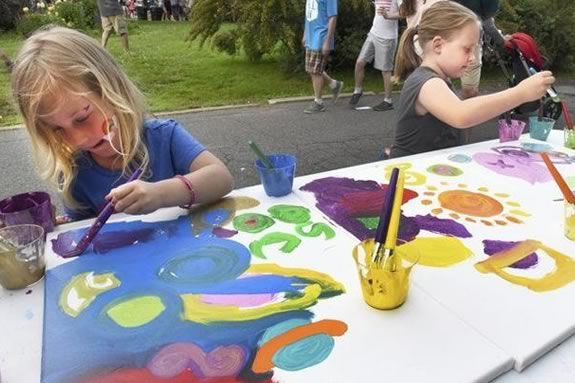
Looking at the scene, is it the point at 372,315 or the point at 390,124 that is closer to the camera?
the point at 372,315

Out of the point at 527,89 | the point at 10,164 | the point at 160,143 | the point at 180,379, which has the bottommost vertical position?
the point at 10,164

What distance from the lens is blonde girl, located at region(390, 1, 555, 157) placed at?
1.53 metres

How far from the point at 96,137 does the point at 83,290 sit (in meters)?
0.48

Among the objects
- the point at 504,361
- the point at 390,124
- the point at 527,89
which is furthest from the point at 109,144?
the point at 390,124

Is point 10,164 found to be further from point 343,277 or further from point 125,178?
point 343,277

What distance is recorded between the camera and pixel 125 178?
1411 millimetres

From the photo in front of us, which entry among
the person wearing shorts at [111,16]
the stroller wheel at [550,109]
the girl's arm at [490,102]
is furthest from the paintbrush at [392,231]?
the person wearing shorts at [111,16]

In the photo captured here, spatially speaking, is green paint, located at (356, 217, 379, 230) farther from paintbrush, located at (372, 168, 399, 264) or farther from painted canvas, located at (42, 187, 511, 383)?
paintbrush, located at (372, 168, 399, 264)

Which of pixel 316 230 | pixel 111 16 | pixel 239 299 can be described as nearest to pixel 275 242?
pixel 316 230

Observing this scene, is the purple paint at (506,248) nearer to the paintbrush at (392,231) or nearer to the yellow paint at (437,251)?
the yellow paint at (437,251)

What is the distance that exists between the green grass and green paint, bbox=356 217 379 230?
11.6ft

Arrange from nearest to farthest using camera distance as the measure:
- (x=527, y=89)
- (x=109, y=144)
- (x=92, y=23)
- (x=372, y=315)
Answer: (x=372, y=315) → (x=109, y=144) → (x=527, y=89) → (x=92, y=23)

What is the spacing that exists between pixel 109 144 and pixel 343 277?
0.77 meters

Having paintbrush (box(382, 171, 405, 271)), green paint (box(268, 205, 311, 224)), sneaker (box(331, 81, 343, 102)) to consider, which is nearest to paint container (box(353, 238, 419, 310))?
paintbrush (box(382, 171, 405, 271))
